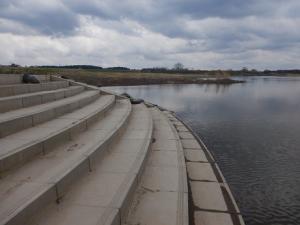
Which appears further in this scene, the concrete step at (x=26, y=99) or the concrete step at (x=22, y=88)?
the concrete step at (x=22, y=88)

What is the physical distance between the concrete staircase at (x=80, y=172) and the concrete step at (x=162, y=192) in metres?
0.01

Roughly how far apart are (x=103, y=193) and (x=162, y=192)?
110 cm

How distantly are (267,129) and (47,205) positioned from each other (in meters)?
12.4

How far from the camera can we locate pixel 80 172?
4.36m

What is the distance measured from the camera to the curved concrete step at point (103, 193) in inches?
131

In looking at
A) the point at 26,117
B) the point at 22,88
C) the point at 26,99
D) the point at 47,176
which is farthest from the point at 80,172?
the point at 22,88

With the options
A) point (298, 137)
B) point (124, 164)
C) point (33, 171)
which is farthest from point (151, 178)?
point (298, 137)

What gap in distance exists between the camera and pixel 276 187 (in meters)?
7.10

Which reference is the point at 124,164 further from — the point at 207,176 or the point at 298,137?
the point at 298,137

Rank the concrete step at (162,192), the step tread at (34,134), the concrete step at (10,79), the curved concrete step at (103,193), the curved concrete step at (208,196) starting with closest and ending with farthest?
the curved concrete step at (103,193) < the concrete step at (162,192) < the step tread at (34,134) < the curved concrete step at (208,196) < the concrete step at (10,79)

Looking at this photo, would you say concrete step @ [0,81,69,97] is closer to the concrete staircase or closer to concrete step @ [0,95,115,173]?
the concrete staircase

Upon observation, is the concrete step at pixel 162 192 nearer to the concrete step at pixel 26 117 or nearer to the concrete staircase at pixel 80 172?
the concrete staircase at pixel 80 172

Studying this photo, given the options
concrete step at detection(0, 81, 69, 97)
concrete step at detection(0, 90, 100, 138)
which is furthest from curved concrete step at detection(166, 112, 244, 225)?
concrete step at detection(0, 81, 69, 97)

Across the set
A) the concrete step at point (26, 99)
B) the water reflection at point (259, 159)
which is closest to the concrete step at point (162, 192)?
the water reflection at point (259, 159)
